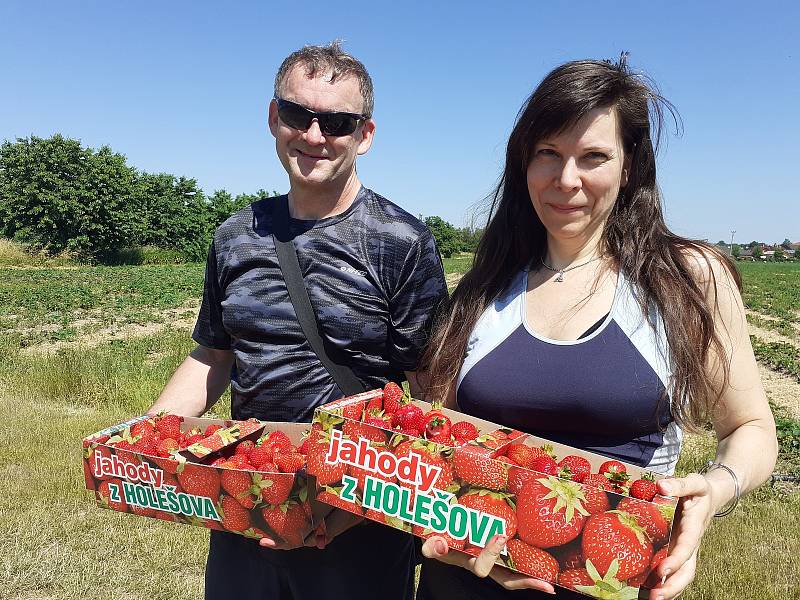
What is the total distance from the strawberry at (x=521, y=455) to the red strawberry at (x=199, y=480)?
2.85 feet

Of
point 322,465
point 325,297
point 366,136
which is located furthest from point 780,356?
point 322,465

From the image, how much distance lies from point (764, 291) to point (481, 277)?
123ft

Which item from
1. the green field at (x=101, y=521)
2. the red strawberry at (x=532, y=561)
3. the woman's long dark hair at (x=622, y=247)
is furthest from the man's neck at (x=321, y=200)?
the green field at (x=101, y=521)

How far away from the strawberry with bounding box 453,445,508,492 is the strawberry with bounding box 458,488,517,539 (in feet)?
0.07

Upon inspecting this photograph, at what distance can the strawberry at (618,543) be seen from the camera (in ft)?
4.92

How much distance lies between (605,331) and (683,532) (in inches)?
22.3

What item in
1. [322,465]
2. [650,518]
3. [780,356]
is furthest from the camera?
[780,356]

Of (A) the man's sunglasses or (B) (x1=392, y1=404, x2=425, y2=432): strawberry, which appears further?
(A) the man's sunglasses

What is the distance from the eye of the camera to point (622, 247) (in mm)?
2041

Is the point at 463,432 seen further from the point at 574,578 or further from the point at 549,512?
the point at 574,578

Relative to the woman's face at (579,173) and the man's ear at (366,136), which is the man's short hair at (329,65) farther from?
the woman's face at (579,173)

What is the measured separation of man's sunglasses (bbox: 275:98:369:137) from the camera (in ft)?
7.26

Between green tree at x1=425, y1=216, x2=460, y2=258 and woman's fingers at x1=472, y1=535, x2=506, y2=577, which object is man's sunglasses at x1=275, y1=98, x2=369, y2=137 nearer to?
woman's fingers at x1=472, y1=535, x2=506, y2=577

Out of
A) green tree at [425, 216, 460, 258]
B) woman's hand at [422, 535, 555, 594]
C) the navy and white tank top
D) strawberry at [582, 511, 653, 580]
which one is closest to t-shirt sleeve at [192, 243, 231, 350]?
the navy and white tank top
